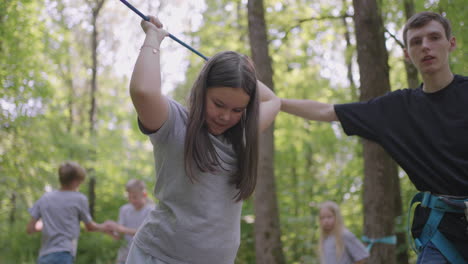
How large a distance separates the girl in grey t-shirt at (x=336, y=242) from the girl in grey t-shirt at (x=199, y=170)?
11.4 feet

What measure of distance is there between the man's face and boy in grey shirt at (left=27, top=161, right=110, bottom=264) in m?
4.10

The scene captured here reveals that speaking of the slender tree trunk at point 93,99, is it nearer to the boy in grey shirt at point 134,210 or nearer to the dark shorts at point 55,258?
the boy in grey shirt at point 134,210

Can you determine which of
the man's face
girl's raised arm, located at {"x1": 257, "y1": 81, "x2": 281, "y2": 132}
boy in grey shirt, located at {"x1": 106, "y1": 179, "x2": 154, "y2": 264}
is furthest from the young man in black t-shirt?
boy in grey shirt, located at {"x1": 106, "y1": 179, "x2": 154, "y2": 264}

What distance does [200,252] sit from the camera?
203 cm

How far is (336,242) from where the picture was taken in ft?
18.2

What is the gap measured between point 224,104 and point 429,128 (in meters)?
1.21

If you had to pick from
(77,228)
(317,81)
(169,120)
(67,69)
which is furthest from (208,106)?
(67,69)

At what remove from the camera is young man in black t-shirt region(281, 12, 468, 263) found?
95.3 inches

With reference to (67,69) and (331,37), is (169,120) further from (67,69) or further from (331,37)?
(67,69)

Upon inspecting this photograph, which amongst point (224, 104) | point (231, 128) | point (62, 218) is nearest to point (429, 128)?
point (231, 128)

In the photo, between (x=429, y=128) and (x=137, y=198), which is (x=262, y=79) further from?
(x=429, y=128)

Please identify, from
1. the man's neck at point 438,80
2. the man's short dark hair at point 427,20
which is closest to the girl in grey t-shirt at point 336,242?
the man's neck at point 438,80

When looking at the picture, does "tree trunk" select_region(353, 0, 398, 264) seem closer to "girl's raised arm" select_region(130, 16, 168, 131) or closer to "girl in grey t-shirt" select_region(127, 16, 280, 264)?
"girl in grey t-shirt" select_region(127, 16, 280, 264)

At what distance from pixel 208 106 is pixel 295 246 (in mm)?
8917
